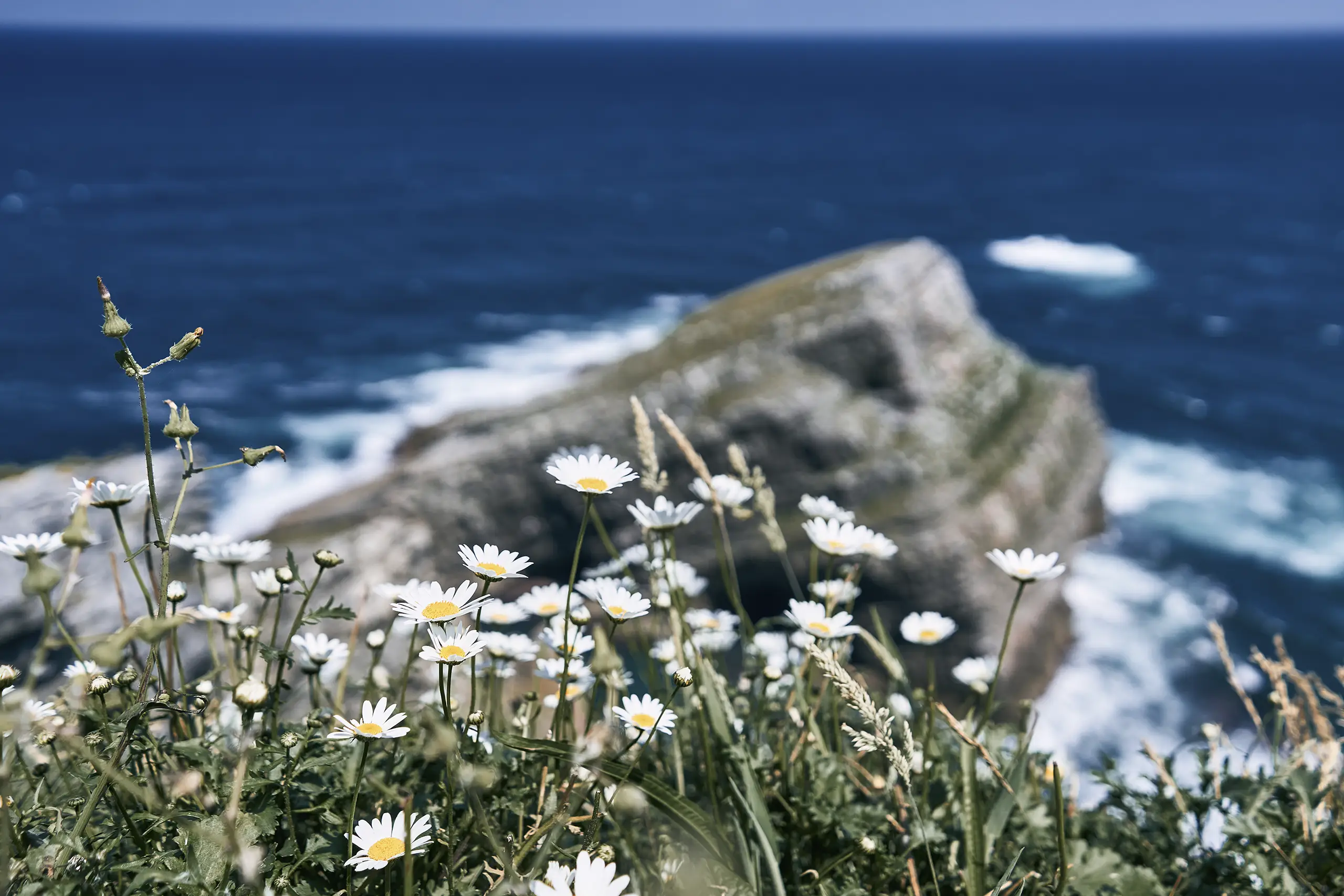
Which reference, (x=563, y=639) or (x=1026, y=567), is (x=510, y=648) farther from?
(x=1026, y=567)

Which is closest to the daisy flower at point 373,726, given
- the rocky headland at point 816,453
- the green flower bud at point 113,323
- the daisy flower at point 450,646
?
the daisy flower at point 450,646

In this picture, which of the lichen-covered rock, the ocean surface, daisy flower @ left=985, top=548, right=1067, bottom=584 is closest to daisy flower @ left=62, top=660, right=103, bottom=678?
daisy flower @ left=985, top=548, right=1067, bottom=584

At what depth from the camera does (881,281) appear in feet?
51.9

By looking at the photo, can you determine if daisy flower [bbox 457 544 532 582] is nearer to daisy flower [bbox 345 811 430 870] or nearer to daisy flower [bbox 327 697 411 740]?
daisy flower [bbox 327 697 411 740]

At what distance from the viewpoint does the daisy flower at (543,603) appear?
281 centimetres

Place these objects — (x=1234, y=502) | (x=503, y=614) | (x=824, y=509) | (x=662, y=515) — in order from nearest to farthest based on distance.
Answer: (x=662, y=515) < (x=503, y=614) < (x=824, y=509) < (x=1234, y=502)

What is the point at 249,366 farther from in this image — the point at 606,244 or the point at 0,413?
the point at 606,244

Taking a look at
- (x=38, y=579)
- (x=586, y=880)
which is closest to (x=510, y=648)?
(x=586, y=880)

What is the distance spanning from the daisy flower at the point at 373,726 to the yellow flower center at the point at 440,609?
0.59ft

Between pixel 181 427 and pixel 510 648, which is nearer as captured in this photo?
pixel 181 427

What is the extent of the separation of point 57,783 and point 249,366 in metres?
30.5

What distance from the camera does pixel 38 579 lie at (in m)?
1.29

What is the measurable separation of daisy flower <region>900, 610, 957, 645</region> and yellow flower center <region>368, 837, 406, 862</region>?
1.84 meters

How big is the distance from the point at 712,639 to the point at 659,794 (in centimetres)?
137
